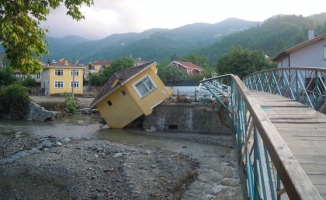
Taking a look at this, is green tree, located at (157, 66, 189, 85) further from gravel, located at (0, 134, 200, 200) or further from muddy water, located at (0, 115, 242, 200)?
gravel, located at (0, 134, 200, 200)

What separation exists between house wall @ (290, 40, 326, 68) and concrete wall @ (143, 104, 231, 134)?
8879 millimetres

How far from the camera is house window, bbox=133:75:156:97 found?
16797 mm

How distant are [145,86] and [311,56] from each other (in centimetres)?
1423

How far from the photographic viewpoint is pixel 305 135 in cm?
333

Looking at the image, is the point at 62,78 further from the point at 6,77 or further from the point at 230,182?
the point at 230,182

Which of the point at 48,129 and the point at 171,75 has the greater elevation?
the point at 171,75

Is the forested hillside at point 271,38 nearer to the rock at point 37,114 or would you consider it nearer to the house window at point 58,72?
the house window at point 58,72

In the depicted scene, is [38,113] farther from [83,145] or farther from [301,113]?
[301,113]

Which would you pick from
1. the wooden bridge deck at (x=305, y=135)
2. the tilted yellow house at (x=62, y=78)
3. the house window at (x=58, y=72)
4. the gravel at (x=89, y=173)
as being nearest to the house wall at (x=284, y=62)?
the gravel at (x=89, y=173)

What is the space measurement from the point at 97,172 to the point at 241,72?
25.8 m

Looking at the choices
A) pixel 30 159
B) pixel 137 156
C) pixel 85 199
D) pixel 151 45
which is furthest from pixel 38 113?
pixel 151 45

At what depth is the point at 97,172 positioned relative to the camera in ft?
23.4

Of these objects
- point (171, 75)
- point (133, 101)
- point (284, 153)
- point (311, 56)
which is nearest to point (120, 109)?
point (133, 101)

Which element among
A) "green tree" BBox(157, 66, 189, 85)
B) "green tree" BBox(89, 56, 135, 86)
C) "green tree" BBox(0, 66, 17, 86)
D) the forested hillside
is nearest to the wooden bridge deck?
"green tree" BBox(157, 66, 189, 85)
